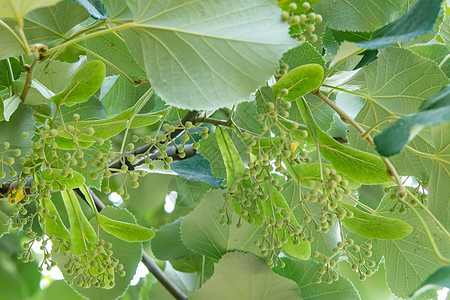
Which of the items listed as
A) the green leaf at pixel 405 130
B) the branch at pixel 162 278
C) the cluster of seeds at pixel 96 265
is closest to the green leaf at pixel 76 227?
the cluster of seeds at pixel 96 265

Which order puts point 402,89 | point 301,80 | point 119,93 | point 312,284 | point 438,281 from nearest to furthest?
point 438,281, point 301,80, point 402,89, point 312,284, point 119,93

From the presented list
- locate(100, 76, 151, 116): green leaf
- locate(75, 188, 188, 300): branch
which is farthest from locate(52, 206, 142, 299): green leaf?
locate(100, 76, 151, 116): green leaf

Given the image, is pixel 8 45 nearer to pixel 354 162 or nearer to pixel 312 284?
pixel 354 162

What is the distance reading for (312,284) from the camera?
0.67 metres

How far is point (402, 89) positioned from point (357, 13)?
0.09 metres

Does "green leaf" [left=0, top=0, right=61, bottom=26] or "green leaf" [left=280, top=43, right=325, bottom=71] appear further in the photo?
"green leaf" [left=280, top=43, right=325, bottom=71]

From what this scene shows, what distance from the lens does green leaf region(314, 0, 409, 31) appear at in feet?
1.73

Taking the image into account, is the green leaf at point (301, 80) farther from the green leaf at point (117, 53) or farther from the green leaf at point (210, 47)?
the green leaf at point (117, 53)

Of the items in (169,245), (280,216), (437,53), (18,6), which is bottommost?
(169,245)

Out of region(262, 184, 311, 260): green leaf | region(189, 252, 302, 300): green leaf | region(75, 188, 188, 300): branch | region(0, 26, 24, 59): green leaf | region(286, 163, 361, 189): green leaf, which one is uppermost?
region(0, 26, 24, 59): green leaf

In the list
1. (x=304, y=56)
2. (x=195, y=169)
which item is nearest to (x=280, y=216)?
(x=304, y=56)

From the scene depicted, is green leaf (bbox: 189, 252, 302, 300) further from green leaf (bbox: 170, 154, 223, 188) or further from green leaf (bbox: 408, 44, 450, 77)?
green leaf (bbox: 408, 44, 450, 77)

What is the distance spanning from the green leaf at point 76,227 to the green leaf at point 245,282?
0.47 ft

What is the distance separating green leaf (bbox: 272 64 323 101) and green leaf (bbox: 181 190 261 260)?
0.22 meters
